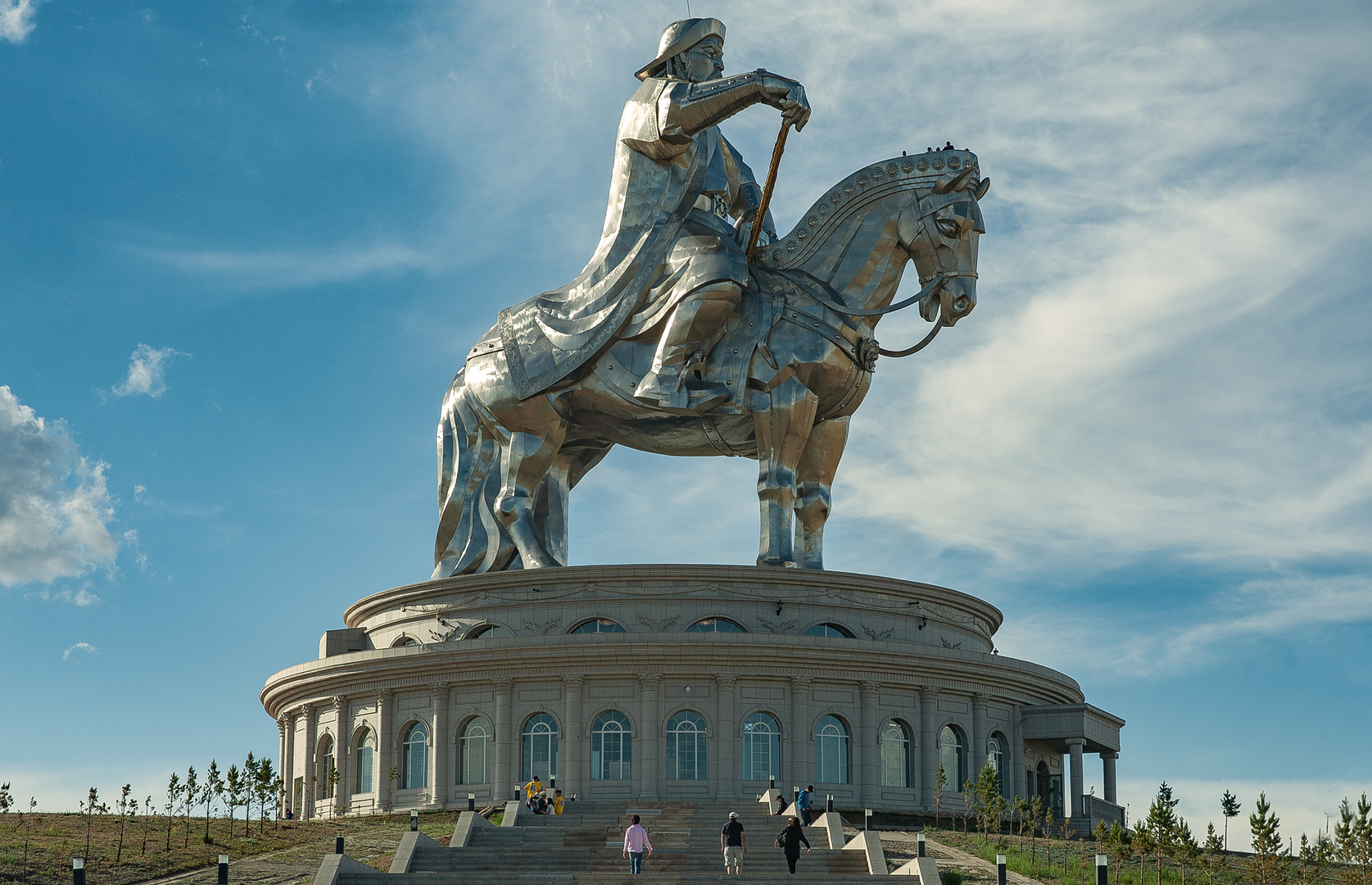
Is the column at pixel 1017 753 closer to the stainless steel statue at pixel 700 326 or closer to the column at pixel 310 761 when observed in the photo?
the stainless steel statue at pixel 700 326

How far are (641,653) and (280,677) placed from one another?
991cm

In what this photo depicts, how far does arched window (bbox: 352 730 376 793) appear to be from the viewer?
39.9 meters

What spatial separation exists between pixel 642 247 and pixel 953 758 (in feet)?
43.1

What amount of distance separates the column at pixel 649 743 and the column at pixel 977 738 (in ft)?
23.4

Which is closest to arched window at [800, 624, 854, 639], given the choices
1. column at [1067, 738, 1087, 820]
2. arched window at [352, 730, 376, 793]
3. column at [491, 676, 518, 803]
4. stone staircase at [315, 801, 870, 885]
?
column at [1067, 738, 1087, 820]

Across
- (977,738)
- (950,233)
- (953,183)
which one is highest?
(953,183)

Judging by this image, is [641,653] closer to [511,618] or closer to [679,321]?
[511,618]

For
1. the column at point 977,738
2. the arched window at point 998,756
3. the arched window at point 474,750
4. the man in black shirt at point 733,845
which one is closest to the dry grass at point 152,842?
the arched window at point 474,750

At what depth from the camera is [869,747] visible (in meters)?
38.0

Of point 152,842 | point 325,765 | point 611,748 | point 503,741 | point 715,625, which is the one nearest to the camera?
point 152,842

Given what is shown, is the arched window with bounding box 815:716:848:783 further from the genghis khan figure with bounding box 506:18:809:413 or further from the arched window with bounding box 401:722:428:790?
the arched window with bounding box 401:722:428:790

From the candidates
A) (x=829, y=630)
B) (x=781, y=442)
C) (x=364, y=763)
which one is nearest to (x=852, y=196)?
(x=781, y=442)

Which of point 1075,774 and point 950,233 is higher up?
point 950,233

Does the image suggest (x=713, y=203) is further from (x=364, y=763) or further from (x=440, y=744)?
(x=364, y=763)
